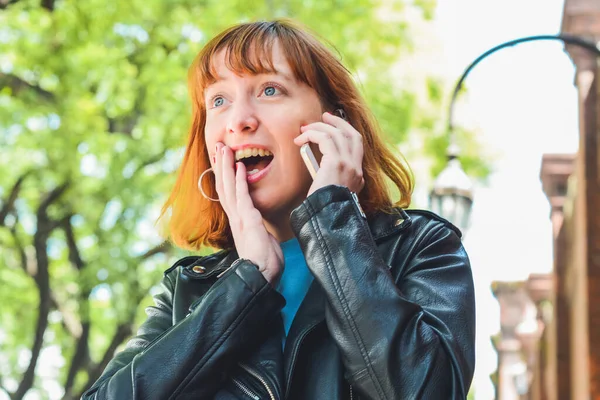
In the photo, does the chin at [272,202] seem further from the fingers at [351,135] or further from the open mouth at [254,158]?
the fingers at [351,135]

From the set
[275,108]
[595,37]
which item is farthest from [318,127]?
[595,37]

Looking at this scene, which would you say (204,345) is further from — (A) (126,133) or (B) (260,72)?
(A) (126,133)

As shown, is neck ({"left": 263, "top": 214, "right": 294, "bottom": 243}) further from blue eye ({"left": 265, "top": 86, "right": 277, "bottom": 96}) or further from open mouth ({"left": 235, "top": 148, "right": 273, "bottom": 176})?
blue eye ({"left": 265, "top": 86, "right": 277, "bottom": 96})

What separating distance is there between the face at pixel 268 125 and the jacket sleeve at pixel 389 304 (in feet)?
0.57

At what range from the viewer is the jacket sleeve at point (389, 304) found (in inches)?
103

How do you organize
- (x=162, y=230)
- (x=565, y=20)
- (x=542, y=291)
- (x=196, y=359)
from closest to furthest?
(x=196, y=359) → (x=162, y=230) → (x=565, y=20) → (x=542, y=291)

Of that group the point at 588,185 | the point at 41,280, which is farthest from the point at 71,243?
the point at 588,185

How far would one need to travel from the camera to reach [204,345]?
279 centimetres

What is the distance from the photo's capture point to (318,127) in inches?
119

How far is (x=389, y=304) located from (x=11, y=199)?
15285mm

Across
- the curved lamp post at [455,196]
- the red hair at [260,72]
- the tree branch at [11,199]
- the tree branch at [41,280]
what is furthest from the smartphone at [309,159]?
the tree branch at [11,199]

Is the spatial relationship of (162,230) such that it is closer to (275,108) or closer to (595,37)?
(275,108)

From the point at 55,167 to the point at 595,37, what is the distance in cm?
746

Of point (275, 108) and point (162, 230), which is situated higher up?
point (275, 108)
